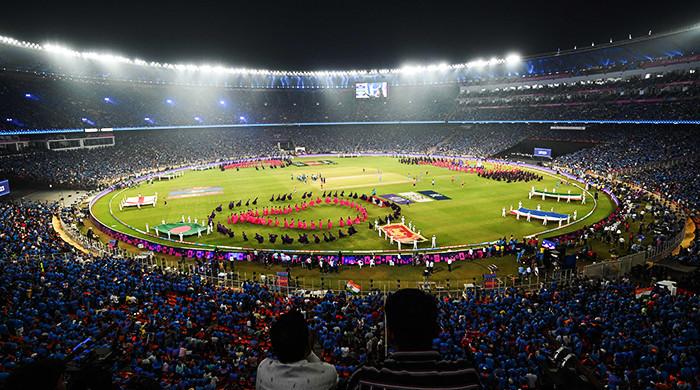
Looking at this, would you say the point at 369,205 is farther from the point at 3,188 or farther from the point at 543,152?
the point at 543,152

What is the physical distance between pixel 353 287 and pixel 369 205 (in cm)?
2243

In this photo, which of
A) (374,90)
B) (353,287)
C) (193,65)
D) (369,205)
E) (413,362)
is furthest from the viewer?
(374,90)

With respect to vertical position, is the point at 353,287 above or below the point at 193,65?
below

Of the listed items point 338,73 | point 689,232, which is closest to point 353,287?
point 689,232

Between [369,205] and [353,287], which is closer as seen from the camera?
[353,287]

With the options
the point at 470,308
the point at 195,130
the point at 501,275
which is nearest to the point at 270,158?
the point at 195,130

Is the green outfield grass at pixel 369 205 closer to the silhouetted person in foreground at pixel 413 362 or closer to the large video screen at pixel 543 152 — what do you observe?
the large video screen at pixel 543 152

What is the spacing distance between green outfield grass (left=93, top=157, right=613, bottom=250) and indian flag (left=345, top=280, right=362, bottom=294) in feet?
23.7

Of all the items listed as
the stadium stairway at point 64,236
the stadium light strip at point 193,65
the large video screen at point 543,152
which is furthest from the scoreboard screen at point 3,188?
the large video screen at point 543,152

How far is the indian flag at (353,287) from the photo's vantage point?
80.1 ft

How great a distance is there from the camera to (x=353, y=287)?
25219mm

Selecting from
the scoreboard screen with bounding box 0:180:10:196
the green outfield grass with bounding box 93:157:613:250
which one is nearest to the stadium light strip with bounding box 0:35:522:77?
the green outfield grass with bounding box 93:157:613:250

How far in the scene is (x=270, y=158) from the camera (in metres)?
96.2

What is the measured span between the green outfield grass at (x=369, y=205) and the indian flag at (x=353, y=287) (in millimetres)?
7217
